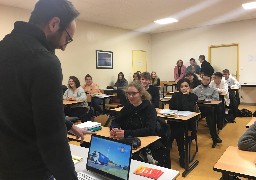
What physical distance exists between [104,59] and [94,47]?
1.94 ft

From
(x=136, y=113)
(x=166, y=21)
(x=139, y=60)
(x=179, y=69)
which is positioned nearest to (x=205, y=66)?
(x=179, y=69)

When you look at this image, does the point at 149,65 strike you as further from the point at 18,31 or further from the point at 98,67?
the point at 18,31

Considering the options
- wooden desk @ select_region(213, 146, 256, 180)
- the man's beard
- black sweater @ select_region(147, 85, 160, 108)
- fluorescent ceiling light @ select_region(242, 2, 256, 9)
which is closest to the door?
fluorescent ceiling light @ select_region(242, 2, 256, 9)

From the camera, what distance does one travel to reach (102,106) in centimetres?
671

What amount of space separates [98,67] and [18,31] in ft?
25.4

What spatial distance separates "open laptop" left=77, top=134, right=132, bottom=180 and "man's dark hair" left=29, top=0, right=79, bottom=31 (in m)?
0.80

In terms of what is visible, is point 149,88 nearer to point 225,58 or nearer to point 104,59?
point 104,59

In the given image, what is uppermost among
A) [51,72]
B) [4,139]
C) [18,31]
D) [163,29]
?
[163,29]

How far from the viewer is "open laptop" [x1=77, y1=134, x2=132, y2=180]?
1.40 meters

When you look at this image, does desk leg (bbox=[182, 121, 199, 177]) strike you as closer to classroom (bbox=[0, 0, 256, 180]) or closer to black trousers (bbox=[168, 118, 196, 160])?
black trousers (bbox=[168, 118, 196, 160])

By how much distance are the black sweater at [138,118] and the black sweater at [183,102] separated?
1.43 metres

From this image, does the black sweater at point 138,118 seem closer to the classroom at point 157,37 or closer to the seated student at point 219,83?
the classroom at point 157,37

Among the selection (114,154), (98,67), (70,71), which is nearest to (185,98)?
(114,154)

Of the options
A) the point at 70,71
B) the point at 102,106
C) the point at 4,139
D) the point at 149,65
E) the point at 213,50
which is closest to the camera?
the point at 4,139
